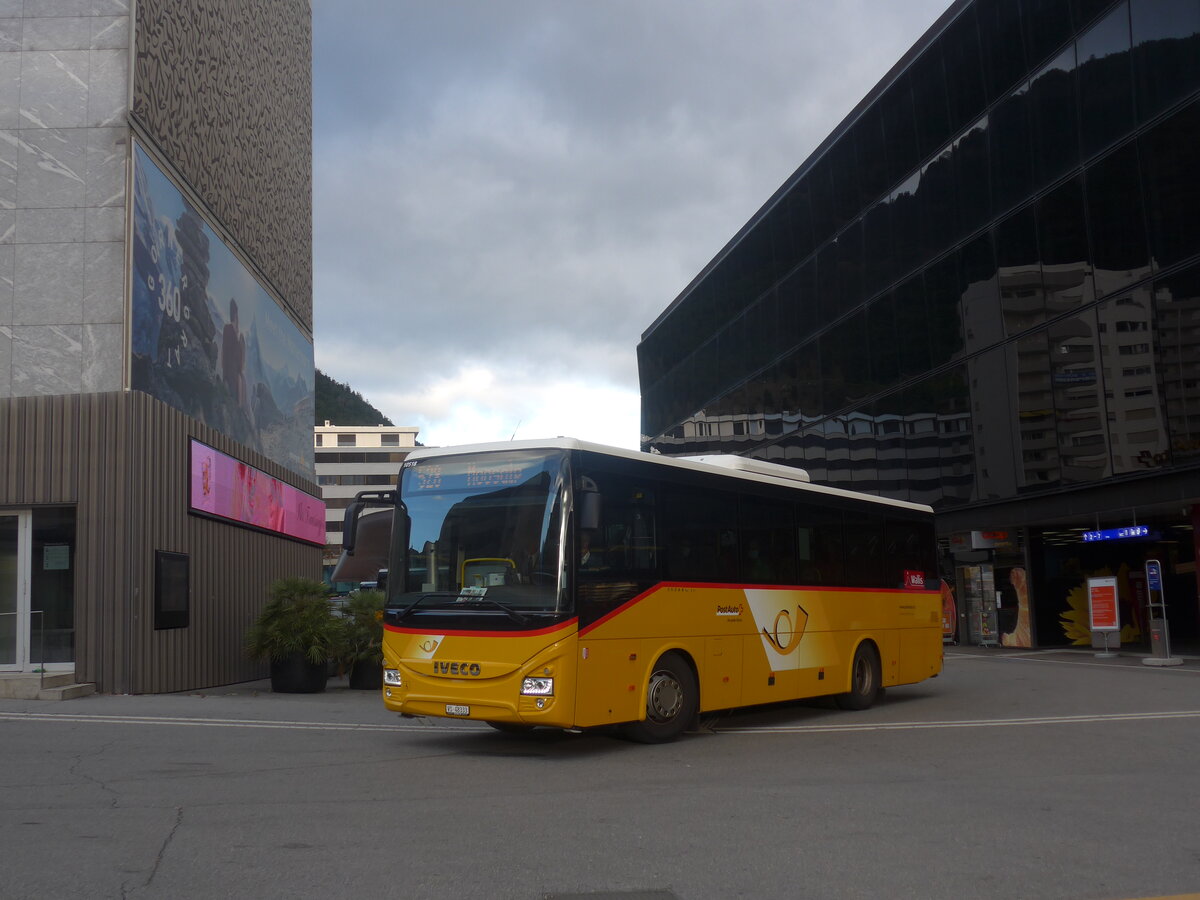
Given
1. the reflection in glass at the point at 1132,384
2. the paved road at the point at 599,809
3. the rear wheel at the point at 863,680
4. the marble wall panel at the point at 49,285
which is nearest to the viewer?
the paved road at the point at 599,809

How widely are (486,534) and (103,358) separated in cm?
1047

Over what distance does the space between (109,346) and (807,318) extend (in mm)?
25975

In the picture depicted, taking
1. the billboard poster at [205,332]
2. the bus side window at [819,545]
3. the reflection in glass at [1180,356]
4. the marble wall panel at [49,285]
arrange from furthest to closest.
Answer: the reflection in glass at [1180,356]
the billboard poster at [205,332]
the marble wall panel at [49,285]
the bus side window at [819,545]

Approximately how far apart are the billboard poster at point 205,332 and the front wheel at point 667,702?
36.4 ft

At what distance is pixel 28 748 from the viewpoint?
1088 centimetres

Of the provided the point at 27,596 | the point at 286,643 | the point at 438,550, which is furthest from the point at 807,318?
A: the point at 438,550

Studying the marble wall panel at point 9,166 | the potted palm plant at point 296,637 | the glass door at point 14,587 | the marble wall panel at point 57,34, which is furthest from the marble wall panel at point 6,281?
the potted palm plant at point 296,637

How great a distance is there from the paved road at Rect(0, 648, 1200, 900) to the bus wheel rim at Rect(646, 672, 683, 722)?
1.22ft

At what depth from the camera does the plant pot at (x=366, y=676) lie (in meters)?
19.8

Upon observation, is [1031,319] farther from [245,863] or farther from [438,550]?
[245,863]

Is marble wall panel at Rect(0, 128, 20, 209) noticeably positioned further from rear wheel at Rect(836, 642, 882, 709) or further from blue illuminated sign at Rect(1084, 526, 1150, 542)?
blue illuminated sign at Rect(1084, 526, 1150, 542)

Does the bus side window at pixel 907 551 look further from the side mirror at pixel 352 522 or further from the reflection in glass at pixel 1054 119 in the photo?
the reflection in glass at pixel 1054 119

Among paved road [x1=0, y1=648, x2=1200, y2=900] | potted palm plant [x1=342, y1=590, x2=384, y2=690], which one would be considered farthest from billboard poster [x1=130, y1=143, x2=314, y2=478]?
paved road [x1=0, y1=648, x2=1200, y2=900]

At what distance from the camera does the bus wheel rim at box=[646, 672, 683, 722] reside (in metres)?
11.2
